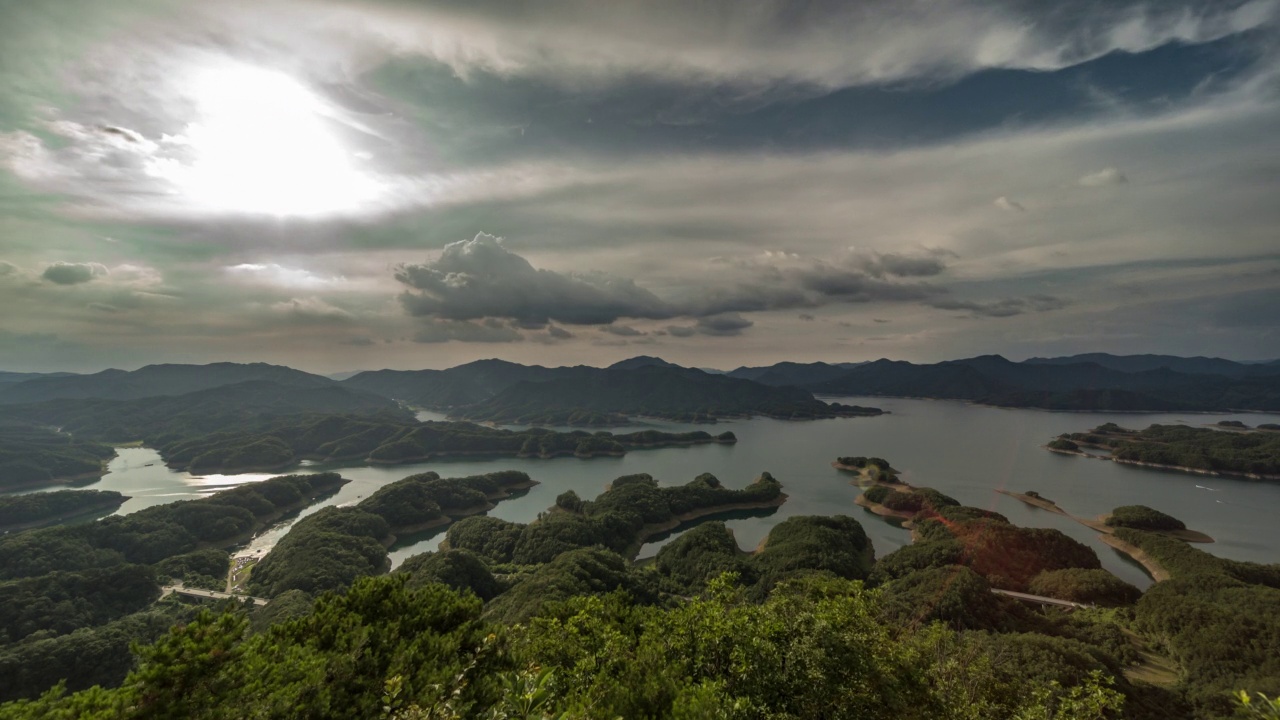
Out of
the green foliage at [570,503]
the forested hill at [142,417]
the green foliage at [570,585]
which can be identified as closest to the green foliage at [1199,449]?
the green foliage at [570,503]

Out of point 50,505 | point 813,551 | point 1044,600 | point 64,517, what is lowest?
point 64,517

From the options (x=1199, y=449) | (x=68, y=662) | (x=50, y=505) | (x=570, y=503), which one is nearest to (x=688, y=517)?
(x=570, y=503)

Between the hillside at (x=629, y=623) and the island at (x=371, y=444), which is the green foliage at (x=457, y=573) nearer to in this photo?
the hillside at (x=629, y=623)

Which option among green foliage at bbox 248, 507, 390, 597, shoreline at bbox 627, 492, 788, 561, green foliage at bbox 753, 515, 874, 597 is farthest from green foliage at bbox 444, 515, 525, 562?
green foliage at bbox 753, 515, 874, 597

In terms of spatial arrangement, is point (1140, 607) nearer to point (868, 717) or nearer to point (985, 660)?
point (985, 660)

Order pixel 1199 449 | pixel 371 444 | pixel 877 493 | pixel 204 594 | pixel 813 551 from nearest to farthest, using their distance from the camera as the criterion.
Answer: pixel 204 594, pixel 813 551, pixel 877 493, pixel 1199 449, pixel 371 444

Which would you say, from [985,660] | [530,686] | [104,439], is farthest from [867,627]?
[104,439]

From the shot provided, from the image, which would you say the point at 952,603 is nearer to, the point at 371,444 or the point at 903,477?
the point at 903,477
